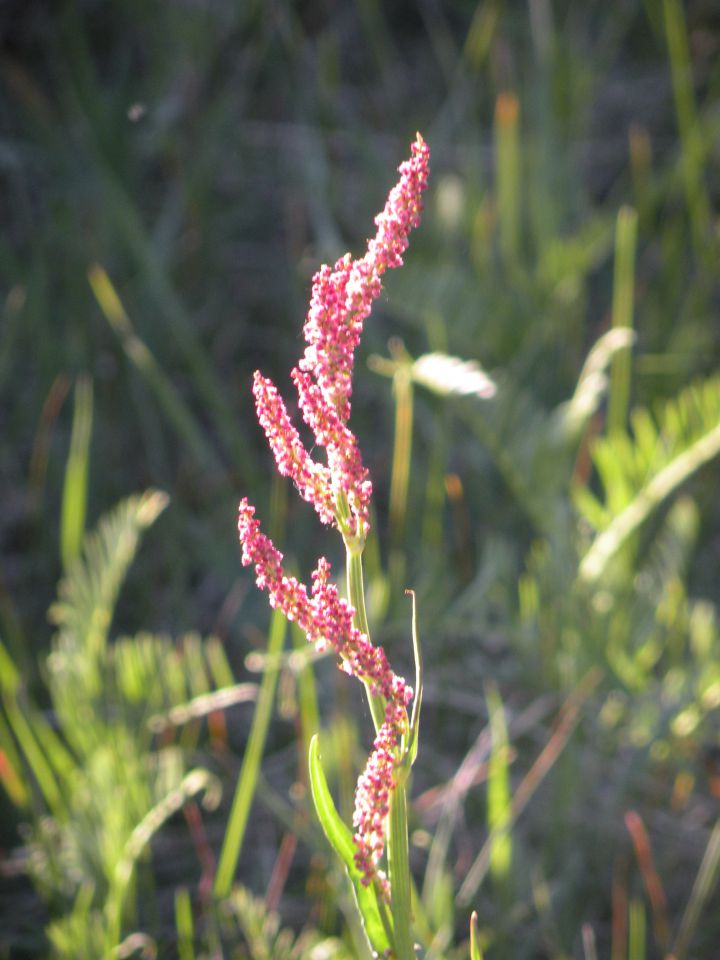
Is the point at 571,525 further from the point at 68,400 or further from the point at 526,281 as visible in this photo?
the point at 68,400

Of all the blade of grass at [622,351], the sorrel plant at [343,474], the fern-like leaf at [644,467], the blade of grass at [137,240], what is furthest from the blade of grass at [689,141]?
the sorrel plant at [343,474]

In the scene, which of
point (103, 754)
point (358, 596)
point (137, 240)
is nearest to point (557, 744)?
point (103, 754)

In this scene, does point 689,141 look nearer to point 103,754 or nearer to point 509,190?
point 509,190

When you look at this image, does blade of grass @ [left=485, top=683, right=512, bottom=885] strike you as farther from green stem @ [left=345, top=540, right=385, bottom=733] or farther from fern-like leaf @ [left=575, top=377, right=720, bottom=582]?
green stem @ [left=345, top=540, right=385, bottom=733]

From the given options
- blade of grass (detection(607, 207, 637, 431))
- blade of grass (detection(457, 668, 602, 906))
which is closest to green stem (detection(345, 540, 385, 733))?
blade of grass (detection(457, 668, 602, 906))

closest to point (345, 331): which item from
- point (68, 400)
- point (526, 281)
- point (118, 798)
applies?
point (118, 798)
